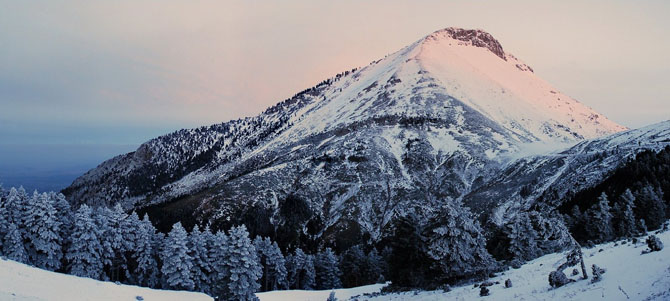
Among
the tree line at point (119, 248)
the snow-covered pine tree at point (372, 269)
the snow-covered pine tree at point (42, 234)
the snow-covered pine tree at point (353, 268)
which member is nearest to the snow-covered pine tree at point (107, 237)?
the tree line at point (119, 248)

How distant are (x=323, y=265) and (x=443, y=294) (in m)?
59.9

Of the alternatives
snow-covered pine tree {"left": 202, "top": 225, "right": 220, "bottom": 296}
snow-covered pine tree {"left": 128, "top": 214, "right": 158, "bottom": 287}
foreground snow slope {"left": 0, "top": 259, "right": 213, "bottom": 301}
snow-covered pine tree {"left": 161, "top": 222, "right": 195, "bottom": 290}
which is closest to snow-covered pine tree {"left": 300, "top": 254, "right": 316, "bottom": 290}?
snow-covered pine tree {"left": 202, "top": 225, "right": 220, "bottom": 296}

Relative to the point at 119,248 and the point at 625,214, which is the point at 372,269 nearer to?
the point at 625,214

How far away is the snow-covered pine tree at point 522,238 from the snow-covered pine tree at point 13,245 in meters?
70.2

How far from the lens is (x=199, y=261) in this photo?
221 ft

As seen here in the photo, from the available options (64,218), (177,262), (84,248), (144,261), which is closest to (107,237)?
(84,248)

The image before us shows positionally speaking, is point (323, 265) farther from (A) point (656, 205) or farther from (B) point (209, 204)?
(B) point (209, 204)

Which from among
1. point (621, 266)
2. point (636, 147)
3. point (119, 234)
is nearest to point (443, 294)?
point (621, 266)

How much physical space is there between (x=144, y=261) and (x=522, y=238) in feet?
197

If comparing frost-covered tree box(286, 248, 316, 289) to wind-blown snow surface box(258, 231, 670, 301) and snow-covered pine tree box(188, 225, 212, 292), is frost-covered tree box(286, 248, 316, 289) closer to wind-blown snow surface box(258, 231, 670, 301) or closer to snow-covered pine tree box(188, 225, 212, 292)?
snow-covered pine tree box(188, 225, 212, 292)

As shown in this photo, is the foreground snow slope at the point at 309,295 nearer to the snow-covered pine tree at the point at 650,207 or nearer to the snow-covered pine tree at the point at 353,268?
the snow-covered pine tree at the point at 353,268

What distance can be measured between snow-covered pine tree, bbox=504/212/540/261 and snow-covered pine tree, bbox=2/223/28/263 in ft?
230

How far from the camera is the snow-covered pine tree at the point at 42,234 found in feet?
205

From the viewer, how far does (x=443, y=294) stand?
1403 inches
